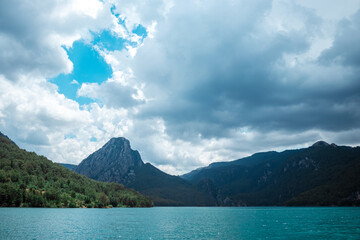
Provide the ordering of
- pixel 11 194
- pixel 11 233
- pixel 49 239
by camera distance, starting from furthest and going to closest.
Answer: pixel 11 194 < pixel 11 233 < pixel 49 239

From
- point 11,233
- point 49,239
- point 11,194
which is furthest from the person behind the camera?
point 11,194

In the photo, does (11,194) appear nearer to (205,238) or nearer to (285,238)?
(205,238)

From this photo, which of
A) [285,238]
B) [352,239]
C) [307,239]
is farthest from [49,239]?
[352,239]

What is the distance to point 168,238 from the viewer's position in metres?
75.4

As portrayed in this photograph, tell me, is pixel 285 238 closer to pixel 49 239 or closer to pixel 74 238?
pixel 74 238

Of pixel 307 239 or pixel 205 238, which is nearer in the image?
pixel 307 239

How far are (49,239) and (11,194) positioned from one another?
6422 inches

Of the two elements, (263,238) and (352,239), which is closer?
(352,239)

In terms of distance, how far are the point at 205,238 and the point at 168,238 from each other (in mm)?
10902

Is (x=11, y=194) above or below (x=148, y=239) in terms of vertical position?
above

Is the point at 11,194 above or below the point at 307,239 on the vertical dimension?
above

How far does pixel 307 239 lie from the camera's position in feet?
229

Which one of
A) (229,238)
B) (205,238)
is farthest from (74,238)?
(229,238)

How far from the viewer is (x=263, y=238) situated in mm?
72875
